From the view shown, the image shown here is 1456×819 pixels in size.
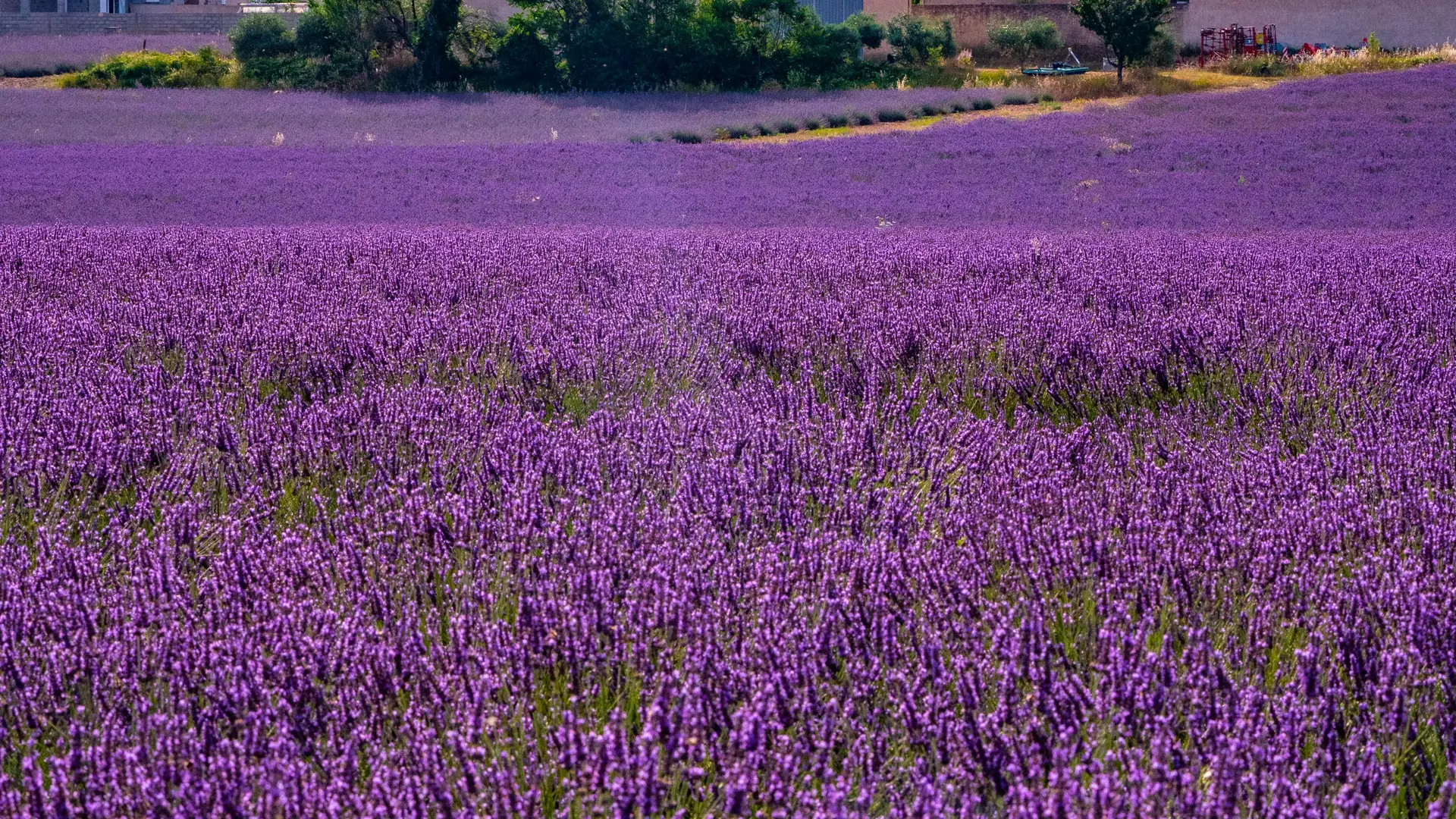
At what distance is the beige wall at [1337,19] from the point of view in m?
26.0

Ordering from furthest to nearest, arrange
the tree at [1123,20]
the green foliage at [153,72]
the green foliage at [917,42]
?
the green foliage at [917,42] < the green foliage at [153,72] < the tree at [1123,20]

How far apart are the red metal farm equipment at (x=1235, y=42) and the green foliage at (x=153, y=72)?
18.8 m

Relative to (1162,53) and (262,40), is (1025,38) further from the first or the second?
(262,40)

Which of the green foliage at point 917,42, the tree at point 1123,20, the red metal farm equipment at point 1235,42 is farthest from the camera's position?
the green foliage at point 917,42

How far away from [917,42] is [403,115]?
11.4 metres

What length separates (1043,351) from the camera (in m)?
3.32

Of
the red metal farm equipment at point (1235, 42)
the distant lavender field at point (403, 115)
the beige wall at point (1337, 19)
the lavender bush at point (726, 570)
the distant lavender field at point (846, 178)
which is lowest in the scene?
the lavender bush at point (726, 570)

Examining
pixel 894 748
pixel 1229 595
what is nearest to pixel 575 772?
pixel 894 748

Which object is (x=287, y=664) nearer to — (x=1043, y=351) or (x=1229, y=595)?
(x=1229, y=595)

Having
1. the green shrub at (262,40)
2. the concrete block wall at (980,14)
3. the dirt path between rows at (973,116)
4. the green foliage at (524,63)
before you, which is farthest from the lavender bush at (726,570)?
the concrete block wall at (980,14)

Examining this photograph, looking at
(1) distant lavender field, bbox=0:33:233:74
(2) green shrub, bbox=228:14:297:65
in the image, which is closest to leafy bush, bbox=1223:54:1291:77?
(2) green shrub, bbox=228:14:297:65

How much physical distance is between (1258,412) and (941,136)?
11.6 meters

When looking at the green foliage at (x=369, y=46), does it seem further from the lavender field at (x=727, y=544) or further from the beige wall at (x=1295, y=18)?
the lavender field at (x=727, y=544)

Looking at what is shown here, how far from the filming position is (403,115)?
17438mm
